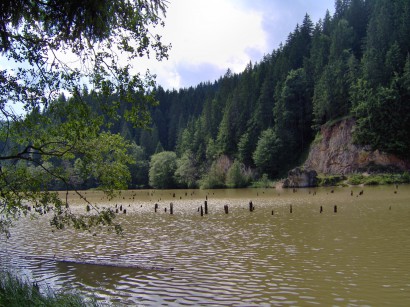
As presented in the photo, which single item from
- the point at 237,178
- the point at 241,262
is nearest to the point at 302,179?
the point at 237,178

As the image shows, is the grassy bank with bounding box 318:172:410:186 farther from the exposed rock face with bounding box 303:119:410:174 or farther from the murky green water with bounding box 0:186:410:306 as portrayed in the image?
the murky green water with bounding box 0:186:410:306

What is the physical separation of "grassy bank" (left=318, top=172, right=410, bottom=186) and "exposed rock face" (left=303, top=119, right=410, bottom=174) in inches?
169

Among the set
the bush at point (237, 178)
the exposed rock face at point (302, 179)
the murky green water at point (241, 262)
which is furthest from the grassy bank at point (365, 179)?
the murky green water at point (241, 262)

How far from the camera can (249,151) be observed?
4272 inches

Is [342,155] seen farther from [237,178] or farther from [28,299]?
[28,299]

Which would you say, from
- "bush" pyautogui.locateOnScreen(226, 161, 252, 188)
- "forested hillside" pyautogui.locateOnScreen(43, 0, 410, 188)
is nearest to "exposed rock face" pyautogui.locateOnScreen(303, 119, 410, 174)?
"forested hillside" pyautogui.locateOnScreen(43, 0, 410, 188)

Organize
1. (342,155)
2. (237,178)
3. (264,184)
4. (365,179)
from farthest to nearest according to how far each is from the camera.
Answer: (237,178)
(264,184)
(342,155)
(365,179)

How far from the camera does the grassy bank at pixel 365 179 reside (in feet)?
226

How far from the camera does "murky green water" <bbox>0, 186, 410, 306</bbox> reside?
11.8 meters

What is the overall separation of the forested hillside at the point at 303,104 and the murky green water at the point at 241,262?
58062mm

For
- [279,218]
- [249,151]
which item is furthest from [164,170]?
[279,218]

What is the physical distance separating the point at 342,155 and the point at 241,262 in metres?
72.2

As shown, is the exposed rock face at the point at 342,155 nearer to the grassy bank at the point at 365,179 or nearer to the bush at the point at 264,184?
the grassy bank at the point at 365,179

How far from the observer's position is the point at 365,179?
71250 millimetres
